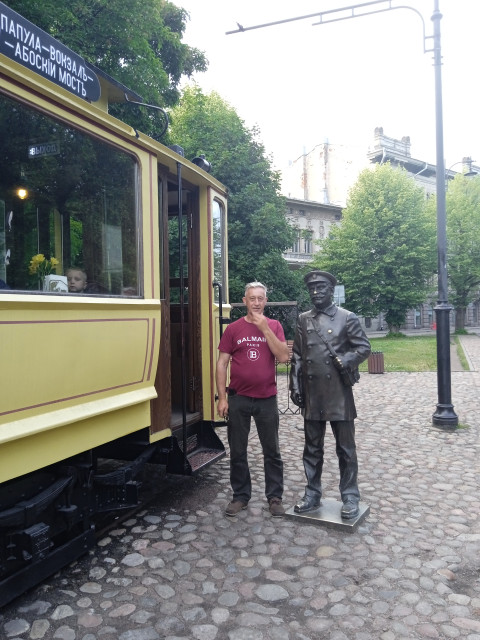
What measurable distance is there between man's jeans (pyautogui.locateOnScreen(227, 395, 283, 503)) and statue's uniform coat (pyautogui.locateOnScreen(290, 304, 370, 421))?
0.30 metres

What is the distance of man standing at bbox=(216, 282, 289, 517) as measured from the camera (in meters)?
4.38

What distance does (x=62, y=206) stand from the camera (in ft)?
11.6

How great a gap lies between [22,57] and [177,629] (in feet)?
10.2

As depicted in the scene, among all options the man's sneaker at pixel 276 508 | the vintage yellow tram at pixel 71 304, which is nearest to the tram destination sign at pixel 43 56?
the vintage yellow tram at pixel 71 304

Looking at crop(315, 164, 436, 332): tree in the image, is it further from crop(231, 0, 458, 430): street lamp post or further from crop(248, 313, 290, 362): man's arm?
crop(248, 313, 290, 362): man's arm

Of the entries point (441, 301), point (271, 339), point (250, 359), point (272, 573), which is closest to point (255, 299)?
point (271, 339)

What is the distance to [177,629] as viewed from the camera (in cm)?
290

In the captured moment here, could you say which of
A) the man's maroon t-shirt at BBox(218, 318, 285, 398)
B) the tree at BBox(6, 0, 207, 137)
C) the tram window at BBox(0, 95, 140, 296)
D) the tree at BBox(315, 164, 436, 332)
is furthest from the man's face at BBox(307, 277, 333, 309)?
the tree at BBox(315, 164, 436, 332)

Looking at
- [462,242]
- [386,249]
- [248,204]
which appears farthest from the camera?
[462,242]

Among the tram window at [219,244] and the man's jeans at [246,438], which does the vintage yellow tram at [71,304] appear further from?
the tram window at [219,244]

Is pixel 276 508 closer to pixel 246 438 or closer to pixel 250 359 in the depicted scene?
pixel 246 438

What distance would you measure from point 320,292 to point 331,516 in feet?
5.70

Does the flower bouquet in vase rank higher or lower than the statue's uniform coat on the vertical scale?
higher

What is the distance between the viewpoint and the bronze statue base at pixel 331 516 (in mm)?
4168
